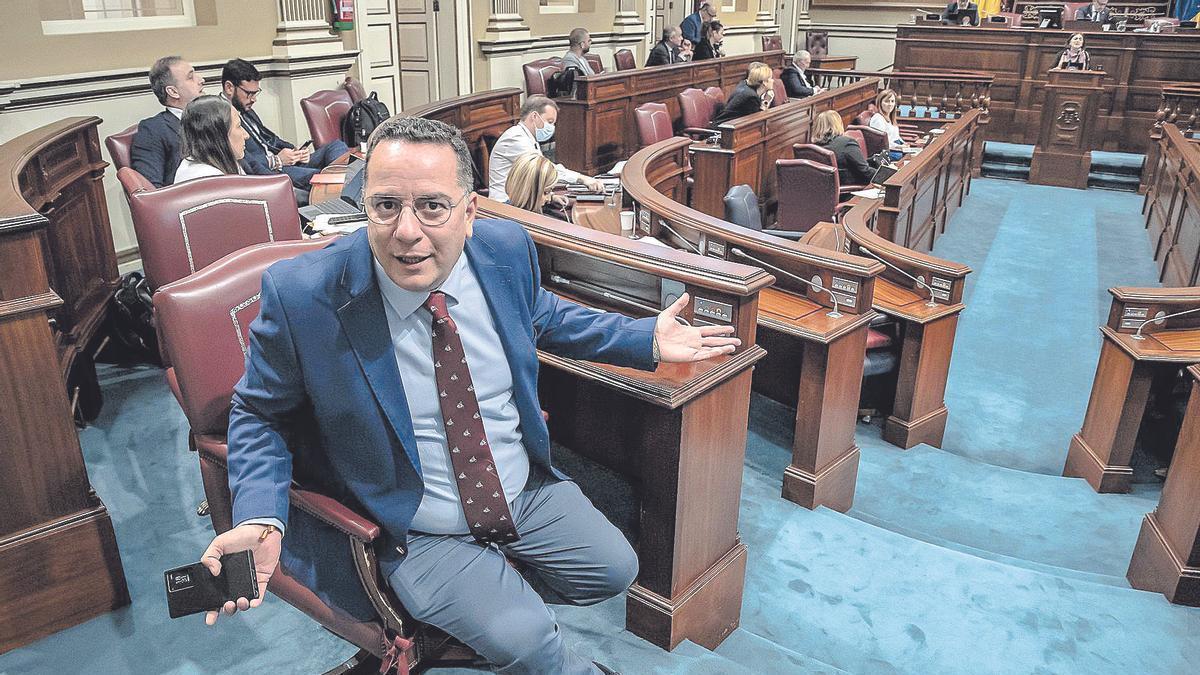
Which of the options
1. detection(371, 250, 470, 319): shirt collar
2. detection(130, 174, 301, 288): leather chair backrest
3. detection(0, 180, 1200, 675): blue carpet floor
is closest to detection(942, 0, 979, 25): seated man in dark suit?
detection(0, 180, 1200, 675): blue carpet floor

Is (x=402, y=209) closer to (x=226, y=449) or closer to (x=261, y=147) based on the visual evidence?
(x=226, y=449)

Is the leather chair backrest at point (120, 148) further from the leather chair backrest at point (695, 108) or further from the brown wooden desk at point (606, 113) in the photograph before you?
the leather chair backrest at point (695, 108)

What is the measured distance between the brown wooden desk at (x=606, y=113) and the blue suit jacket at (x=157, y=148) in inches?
140

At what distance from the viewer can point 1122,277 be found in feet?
21.5

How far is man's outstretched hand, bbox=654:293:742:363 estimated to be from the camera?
177 cm

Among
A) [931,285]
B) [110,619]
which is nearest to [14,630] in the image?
[110,619]

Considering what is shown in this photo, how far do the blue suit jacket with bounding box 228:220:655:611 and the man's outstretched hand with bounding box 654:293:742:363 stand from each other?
1.02 feet

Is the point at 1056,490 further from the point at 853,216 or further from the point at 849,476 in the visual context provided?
the point at 853,216

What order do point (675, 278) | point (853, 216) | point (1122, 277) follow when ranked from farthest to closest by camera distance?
1. point (1122, 277)
2. point (853, 216)
3. point (675, 278)

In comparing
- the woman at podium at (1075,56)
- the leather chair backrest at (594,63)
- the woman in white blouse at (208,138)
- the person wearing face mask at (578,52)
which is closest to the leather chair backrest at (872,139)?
the person wearing face mask at (578,52)

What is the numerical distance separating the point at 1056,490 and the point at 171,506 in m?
3.15

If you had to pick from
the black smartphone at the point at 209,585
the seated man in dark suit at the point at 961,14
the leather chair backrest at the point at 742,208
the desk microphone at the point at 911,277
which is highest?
the seated man in dark suit at the point at 961,14

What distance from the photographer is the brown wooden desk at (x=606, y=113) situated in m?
6.84

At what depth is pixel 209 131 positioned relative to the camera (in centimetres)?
320
